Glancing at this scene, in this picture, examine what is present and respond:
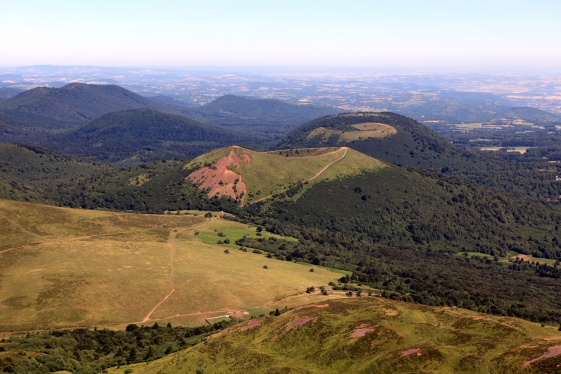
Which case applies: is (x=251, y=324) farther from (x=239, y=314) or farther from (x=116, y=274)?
(x=116, y=274)

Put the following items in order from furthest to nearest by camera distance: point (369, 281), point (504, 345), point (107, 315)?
point (369, 281) → point (107, 315) → point (504, 345)

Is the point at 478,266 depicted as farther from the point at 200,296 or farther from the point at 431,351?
the point at 431,351

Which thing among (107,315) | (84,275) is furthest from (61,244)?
(107,315)

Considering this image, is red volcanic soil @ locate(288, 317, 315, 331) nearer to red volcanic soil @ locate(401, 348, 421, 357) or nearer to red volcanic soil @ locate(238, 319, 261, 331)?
red volcanic soil @ locate(238, 319, 261, 331)

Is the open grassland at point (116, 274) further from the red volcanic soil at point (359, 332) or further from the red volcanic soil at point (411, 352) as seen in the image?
the red volcanic soil at point (411, 352)

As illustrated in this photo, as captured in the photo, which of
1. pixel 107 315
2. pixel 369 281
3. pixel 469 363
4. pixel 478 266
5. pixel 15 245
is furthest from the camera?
pixel 478 266

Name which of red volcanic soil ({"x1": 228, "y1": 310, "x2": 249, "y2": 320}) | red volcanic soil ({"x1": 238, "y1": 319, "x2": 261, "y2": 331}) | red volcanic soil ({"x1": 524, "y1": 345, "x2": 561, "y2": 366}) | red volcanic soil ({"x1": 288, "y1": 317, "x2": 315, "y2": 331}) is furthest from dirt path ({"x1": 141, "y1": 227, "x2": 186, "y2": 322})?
red volcanic soil ({"x1": 524, "y1": 345, "x2": 561, "y2": 366})
